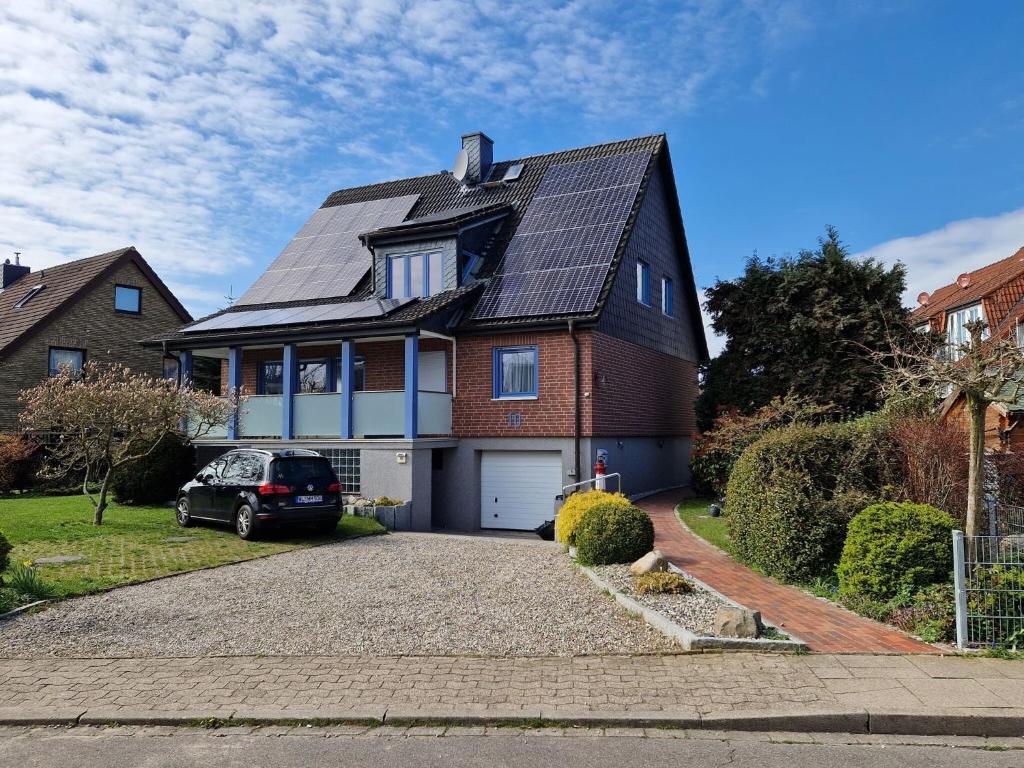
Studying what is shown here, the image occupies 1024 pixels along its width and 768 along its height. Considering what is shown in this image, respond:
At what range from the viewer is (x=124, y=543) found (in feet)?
→ 42.7

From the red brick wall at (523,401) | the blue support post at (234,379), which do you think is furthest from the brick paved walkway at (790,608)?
the blue support post at (234,379)

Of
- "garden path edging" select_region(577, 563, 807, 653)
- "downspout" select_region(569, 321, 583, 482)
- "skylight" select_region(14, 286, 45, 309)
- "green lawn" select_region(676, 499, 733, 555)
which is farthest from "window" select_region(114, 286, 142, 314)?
"garden path edging" select_region(577, 563, 807, 653)

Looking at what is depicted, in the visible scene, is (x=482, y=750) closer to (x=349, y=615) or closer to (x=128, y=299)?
(x=349, y=615)

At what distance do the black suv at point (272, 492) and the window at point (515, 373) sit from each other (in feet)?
17.7

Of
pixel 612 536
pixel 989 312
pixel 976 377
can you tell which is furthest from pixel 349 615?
pixel 989 312

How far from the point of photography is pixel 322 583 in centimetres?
1001

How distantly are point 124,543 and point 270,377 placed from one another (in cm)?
994

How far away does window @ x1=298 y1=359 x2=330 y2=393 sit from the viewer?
21281 millimetres

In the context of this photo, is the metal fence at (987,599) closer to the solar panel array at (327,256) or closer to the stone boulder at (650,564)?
the stone boulder at (650,564)

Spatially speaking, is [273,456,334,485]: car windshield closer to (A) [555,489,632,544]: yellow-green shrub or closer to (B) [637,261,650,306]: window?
(A) [555,489,632,544]: yellow-green shrub

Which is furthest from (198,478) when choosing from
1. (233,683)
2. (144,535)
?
(233,683)

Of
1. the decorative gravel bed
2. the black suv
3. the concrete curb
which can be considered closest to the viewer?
the concrete curb

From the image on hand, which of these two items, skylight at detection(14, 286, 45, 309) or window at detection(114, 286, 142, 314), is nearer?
skylight at detection(14, 286, 45, 309)

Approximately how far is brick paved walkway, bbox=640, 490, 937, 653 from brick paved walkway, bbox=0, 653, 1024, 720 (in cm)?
38
